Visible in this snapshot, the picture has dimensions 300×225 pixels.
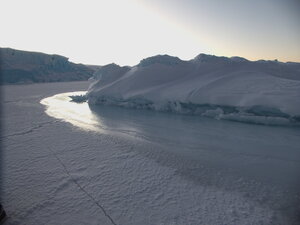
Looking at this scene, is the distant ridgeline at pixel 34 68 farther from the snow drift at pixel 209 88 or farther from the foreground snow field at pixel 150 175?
the foreground snow field at pixel 150 175

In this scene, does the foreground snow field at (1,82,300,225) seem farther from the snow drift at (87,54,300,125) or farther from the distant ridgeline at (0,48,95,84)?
the distant ridgeline at (0,48,95,84)

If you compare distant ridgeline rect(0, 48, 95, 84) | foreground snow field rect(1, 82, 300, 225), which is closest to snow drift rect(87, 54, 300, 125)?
foreground snow field rect(1, 82, 300, 225)

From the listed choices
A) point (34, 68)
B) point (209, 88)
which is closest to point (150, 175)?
point (209, 88)

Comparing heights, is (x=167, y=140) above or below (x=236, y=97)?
below

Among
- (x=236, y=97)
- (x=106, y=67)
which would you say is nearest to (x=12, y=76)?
(x=106, y=67)

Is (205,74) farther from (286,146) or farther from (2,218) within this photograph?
(2,218)
